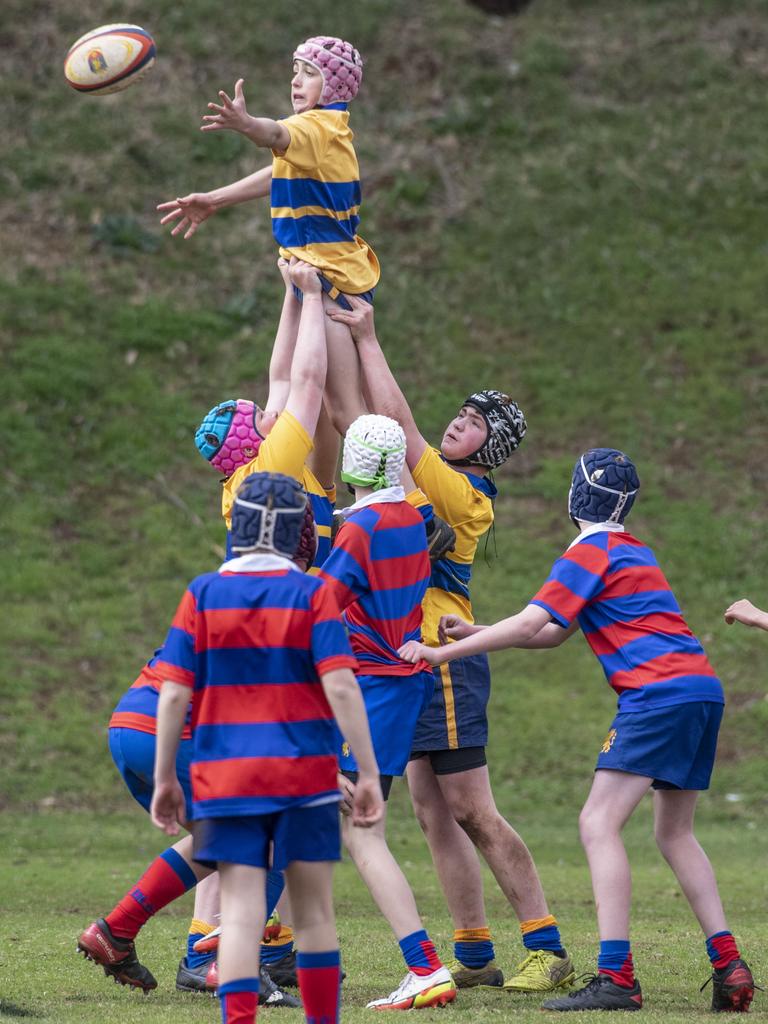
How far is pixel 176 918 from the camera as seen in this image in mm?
9203

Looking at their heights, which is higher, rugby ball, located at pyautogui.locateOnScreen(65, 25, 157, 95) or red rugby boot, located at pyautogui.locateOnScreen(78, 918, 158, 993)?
rugby ball, located at pyautogui.locateOnScreen(65, 25, 157, 95)

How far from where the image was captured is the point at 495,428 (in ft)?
23.0

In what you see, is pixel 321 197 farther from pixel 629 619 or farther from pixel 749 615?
pixel 749 615

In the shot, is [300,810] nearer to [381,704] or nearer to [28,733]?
[381,704]

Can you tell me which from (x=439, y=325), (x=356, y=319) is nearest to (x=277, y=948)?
(x=356, y=319)

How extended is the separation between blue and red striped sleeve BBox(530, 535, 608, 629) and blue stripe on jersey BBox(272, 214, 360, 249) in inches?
76.9

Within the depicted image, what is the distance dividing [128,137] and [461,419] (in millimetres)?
13755

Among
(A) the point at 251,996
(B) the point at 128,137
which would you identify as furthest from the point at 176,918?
(B) the point at 128,137

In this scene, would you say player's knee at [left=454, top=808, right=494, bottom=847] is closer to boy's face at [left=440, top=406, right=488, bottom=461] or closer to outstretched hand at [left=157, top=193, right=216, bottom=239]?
boy's face at [left=440, top=406, right=488, bottom=461]

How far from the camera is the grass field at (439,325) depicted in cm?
1342

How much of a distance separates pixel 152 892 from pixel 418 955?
1042 millimetres

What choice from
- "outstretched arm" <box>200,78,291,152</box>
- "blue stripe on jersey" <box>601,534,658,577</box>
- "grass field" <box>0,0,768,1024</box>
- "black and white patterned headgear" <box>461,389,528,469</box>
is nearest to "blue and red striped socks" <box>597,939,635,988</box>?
"blue stripe on jersey" <box>601,534,658,577</box>

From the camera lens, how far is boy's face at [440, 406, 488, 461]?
23.1 ft

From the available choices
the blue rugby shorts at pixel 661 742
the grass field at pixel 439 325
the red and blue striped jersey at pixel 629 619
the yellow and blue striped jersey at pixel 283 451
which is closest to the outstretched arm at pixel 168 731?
the yellow and blue striped jersey at pixel 283 451
